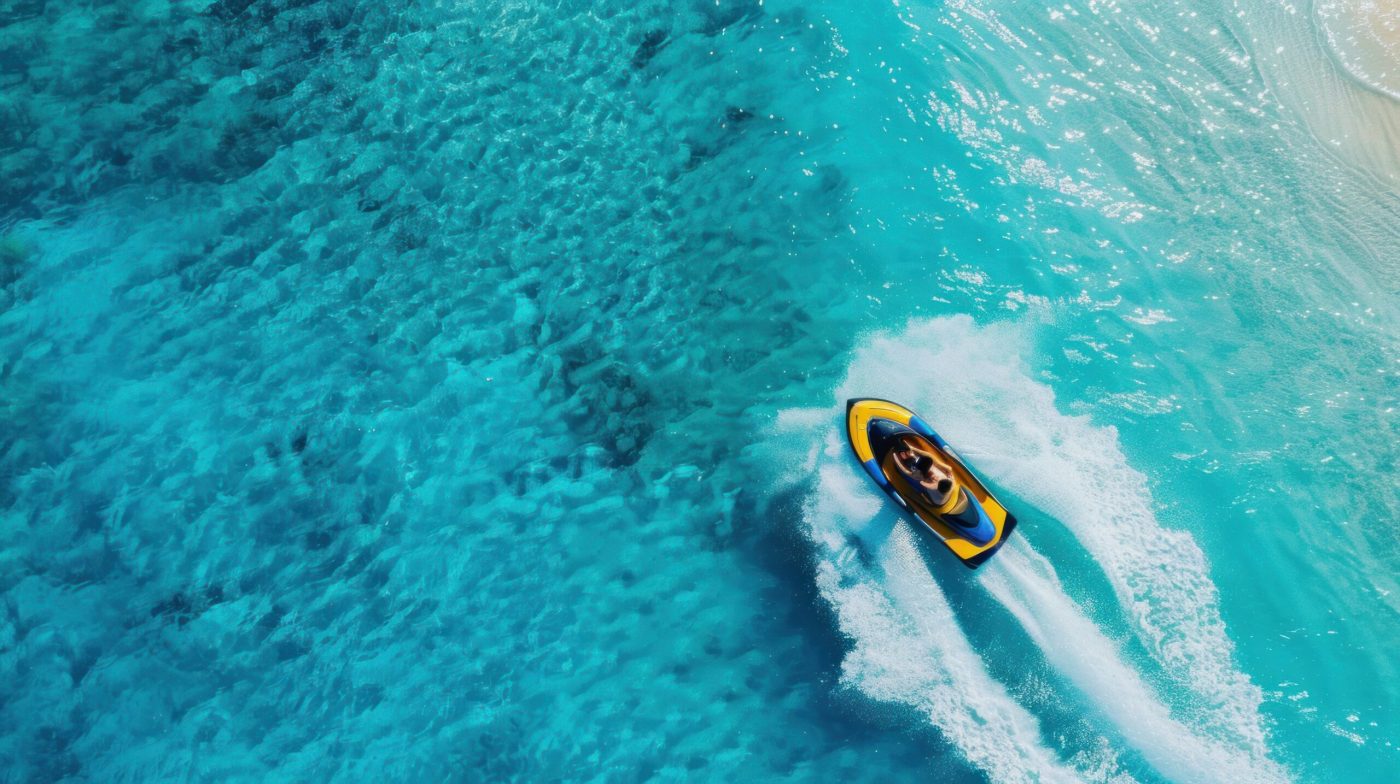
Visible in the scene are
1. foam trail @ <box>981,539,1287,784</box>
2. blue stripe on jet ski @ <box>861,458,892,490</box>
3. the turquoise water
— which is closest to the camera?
foam trail @ <box>981,539,1287,784</box>

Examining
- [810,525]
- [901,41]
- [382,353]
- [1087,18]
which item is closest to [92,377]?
[382,353]

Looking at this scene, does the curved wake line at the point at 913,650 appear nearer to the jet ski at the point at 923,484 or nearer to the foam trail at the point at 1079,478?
the jet ski at the point at 923,484

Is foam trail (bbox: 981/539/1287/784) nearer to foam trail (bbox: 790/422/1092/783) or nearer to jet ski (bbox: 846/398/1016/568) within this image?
jet ski (bbox: 846/398/1016/568)

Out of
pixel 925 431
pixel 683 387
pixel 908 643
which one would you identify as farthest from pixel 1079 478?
pixel 683 387

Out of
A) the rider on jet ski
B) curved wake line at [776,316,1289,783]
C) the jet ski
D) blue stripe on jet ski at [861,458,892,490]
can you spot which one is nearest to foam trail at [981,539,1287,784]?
curved wake line at [776,316,1289,783]

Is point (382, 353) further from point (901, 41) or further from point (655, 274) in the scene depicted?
point (901, 41)

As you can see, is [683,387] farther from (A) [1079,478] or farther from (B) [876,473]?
(A) [1079,478]
